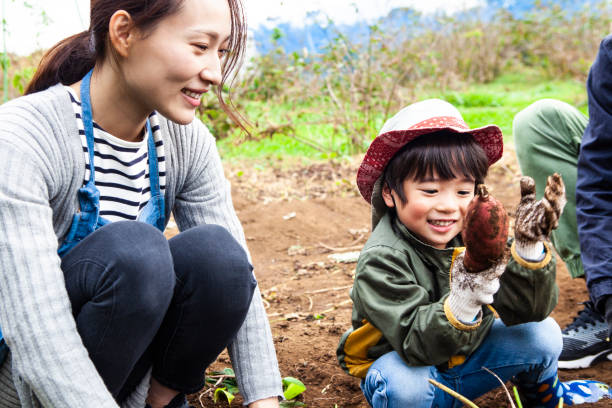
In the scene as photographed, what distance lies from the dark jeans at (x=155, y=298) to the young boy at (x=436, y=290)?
1.13 feet

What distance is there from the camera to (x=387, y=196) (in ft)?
5.60

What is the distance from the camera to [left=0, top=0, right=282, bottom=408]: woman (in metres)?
1.20

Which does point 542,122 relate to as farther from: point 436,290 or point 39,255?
point 39,255

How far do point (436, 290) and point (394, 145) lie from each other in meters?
0.40

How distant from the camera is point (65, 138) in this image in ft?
4.50

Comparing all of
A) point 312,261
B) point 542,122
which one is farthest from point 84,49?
point 312,261

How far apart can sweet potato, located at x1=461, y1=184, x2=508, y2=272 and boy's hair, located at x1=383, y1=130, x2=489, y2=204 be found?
0.34 meters

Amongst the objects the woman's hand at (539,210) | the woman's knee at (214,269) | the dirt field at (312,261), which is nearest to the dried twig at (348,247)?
the dirt field at (312,261)

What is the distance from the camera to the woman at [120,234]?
120 centimetres

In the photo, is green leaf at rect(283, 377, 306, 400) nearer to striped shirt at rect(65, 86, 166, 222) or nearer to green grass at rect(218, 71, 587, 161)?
striped shirt at rect(65, 86, 166, 222)

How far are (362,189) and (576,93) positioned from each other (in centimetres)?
743

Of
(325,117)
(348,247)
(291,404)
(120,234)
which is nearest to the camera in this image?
(120,234)

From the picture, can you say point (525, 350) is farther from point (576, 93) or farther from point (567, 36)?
point (567, 36)

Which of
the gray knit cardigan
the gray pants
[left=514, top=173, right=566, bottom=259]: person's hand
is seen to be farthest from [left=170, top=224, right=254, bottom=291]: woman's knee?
the gray pants
